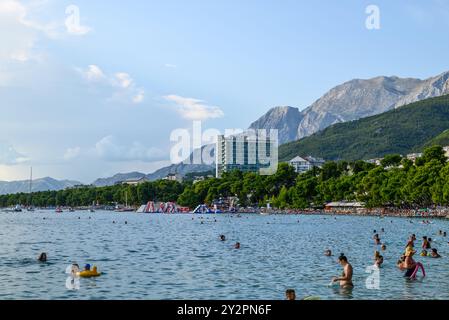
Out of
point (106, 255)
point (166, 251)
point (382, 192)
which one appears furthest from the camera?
point (382, 192)

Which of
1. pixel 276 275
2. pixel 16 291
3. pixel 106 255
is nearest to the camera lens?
pixel 16 291

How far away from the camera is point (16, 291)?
3006 centimetres

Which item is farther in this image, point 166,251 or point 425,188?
point 425,188

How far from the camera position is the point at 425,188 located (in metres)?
141

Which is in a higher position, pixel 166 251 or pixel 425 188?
pixel 425 188

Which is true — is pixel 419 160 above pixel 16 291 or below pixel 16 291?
above
